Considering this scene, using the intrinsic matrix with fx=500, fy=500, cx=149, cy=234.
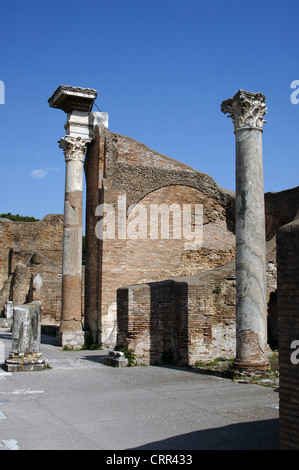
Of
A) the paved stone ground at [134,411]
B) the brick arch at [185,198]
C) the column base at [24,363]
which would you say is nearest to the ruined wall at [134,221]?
the brick arch at [185,198]

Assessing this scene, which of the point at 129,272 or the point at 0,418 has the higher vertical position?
the point at 129,272

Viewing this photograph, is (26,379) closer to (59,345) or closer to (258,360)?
(258,360)

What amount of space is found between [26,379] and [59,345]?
564 cm

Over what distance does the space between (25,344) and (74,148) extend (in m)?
6.94

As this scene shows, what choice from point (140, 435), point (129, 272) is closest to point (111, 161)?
point (129, 272)

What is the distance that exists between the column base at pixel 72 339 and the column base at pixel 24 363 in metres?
4.14

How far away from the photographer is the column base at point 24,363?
9211 millimetres

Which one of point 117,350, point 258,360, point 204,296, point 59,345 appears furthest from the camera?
point 59,345

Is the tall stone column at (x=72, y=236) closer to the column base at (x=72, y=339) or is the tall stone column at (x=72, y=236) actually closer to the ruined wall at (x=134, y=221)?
the column base at (x=72, y=339)

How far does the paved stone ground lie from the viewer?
4.52 meters

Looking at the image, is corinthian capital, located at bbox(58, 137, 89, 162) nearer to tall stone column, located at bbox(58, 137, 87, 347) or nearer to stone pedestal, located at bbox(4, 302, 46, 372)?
tall stone column, located at bbox(58, 137, 87, 347)

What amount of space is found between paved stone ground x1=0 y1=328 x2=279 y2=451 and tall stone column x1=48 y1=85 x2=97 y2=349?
5.05m

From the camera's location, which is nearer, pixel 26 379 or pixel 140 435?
pixel 140 435

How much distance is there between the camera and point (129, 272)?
14.3 meters
